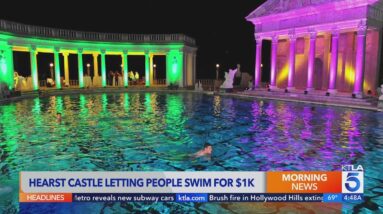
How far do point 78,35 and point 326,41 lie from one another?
1070 inches

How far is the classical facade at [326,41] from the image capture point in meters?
24.7

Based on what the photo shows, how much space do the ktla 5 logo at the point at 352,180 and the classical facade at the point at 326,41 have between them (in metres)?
21.3

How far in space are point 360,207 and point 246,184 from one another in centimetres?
249

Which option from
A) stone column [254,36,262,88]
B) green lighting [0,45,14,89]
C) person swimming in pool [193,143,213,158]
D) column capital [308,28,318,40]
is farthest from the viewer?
stone column [254,36,262,88]

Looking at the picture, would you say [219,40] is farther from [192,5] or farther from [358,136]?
[358,136]

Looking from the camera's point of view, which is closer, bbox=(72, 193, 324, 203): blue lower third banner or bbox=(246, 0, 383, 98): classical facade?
bbox=(72, 193, 324, 203): blue lower third banner

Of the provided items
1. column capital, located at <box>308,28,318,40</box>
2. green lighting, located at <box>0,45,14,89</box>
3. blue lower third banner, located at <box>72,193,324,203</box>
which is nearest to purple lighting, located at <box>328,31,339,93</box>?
column capital, located at <box>308,28,318,40</box>

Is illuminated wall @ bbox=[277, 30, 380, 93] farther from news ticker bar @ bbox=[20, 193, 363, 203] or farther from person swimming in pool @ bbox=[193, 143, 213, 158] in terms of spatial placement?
news ticker bar @ bbox=[20, 193, 363, 203]

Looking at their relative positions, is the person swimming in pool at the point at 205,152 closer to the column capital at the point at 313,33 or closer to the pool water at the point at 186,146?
the pool water at the point at 186,146

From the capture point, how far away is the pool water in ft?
20.7

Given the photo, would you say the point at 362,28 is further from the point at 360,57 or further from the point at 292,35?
the point at 292,35

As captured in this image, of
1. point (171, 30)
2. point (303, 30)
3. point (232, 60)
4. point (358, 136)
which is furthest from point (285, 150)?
point (232, 60)

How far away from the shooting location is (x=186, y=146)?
34.8ft

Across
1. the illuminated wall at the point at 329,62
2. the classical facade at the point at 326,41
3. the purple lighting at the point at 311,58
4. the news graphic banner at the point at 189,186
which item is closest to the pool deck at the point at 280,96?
the classical facade at the point at 326,41
